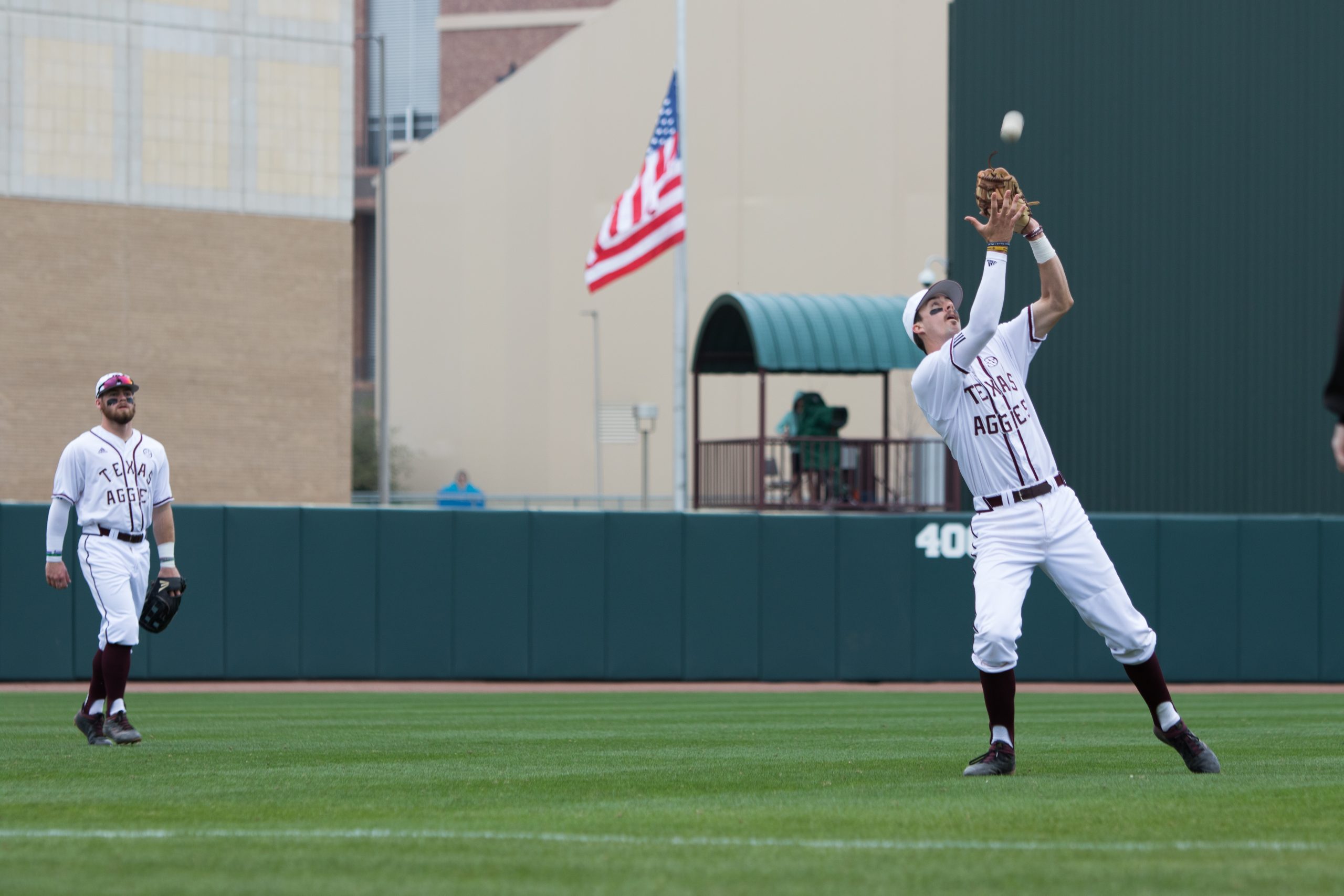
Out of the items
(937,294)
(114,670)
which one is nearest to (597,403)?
(114,670)

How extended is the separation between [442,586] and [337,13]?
1398cm

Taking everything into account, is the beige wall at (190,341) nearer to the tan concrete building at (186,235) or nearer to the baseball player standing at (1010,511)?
the tan concrete building at (186,235)

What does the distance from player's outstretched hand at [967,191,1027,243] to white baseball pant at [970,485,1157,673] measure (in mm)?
1079

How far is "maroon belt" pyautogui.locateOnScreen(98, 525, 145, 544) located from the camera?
8.88 metres

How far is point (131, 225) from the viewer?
26.1 meters

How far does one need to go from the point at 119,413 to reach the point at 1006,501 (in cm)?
487

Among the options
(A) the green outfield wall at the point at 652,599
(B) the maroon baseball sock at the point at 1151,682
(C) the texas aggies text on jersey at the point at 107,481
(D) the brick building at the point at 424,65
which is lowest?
(A) the green outfield wall at the point at 652,599

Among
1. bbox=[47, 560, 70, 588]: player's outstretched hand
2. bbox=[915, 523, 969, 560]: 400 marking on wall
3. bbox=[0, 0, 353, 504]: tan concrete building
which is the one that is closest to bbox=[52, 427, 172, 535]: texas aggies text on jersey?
bbox=[47, 560, 70, 588]: player's outstretched hand

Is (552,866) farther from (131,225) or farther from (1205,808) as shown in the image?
(131,225)

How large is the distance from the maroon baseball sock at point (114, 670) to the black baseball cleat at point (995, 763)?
468 cm

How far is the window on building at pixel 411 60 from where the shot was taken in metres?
52.4

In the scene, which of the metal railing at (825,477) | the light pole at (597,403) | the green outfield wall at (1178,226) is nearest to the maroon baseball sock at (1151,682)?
the metal railing at (825,477)

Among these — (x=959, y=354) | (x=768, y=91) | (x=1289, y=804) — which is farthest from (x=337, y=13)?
(x=1289, y=804)

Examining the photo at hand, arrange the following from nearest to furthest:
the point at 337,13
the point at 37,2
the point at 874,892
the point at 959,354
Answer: the point at 874,892 → the point at 959,354 → the point at 37,2 → the point at 337,13
